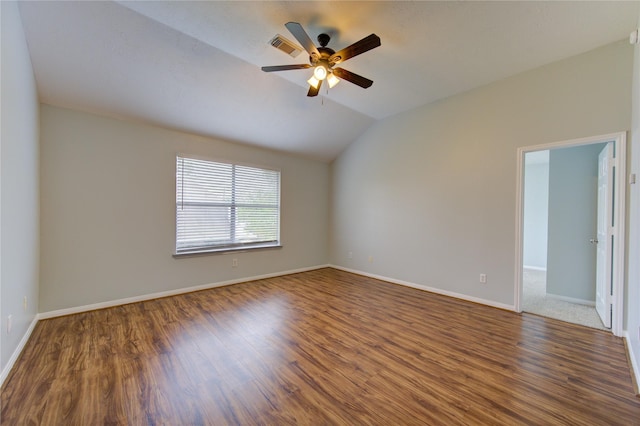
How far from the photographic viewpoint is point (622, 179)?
2.55 m

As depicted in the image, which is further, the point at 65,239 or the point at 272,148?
the point at 272,148

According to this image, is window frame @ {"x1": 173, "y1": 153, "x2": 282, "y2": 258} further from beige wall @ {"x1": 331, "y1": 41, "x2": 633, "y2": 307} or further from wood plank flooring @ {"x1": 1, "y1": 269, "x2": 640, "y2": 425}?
beige wall @ {"x1": 331, "y1": 41, "x2": 633, "y2": 307}

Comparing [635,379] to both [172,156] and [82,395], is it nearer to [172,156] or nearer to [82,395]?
[82,395]

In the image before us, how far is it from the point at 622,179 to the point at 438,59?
7.20 feet

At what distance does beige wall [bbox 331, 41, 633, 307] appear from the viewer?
275 centimetres

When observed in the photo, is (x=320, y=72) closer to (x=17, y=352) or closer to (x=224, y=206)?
(x=224, y=206)

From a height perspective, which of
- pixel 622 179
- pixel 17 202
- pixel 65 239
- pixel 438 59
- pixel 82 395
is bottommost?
pixel 82 395

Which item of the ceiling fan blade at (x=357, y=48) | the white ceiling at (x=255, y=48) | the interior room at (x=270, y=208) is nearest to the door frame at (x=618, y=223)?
the interior room at (x=270, y=208)

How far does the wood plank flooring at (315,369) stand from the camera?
61.0 inches

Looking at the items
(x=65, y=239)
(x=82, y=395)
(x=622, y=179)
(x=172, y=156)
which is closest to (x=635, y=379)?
(x=622, y=179)

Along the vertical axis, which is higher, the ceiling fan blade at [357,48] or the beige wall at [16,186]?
the ceiling fan blade at [357,48]

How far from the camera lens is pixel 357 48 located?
7.12 feet

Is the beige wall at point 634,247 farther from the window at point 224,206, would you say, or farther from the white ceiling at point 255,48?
the window at point 224,206

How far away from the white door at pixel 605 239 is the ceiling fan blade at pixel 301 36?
3.24 m
